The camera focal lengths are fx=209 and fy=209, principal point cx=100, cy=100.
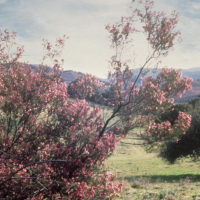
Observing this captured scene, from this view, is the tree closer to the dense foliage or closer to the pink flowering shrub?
the pink flowering shrub

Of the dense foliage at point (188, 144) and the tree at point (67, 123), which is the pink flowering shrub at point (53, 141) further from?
the dense foliage at point (188, 144)

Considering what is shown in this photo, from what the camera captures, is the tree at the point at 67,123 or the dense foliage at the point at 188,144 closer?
the tree at the point at 67,123

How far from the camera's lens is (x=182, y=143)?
27828 mm

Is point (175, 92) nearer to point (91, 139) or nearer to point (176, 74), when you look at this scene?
point (176, 74)

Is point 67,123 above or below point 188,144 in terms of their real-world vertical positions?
above

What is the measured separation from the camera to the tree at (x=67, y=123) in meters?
7.96

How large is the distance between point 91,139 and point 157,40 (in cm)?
562

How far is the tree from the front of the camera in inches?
313

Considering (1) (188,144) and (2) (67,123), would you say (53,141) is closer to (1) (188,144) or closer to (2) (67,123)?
(2) (67,123)

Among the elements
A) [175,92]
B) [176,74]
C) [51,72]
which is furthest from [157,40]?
[51,72]

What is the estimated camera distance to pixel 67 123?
8898 millimetres

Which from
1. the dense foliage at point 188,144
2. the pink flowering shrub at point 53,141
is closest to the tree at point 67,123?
the pink flowering shrub at point 53,141

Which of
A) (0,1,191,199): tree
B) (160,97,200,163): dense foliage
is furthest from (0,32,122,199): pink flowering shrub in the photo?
(160,97,200,163): dense foliage

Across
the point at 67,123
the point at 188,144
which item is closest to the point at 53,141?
the point at 67,123
